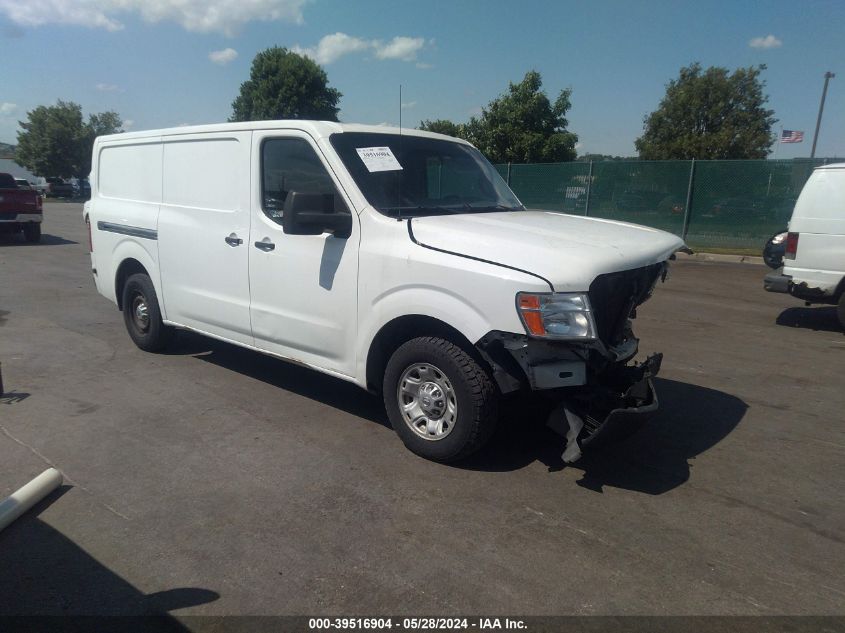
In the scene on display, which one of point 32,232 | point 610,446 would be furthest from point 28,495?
point 32,232

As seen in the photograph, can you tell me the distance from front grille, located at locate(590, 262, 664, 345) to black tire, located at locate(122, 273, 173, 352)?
4.36m

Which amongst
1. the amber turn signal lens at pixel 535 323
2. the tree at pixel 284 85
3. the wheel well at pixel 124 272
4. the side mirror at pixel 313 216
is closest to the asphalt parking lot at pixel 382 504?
the amber turn signal lens at pixel 535 323

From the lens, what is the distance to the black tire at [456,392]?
147 inches

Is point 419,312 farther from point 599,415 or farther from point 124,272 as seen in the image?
point 124,272

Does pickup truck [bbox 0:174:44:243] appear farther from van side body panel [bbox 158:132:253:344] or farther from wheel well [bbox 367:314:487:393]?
wheel well [bbox 367:314:487:393]

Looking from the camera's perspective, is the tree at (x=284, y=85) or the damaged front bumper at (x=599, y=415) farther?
the tree at (x=284, y=85)

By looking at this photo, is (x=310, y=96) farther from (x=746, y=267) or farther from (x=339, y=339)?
(x=339, y=339)

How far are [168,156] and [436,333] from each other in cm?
344

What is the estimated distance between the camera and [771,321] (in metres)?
8.72

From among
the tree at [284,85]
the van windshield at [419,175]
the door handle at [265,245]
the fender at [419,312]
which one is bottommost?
the fender at [419,312]

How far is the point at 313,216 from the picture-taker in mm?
4160

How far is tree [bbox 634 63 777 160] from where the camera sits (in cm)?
3142

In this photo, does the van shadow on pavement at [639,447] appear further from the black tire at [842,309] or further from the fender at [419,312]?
the black tire at [842,309]

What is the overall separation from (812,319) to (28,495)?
9.40 metres
